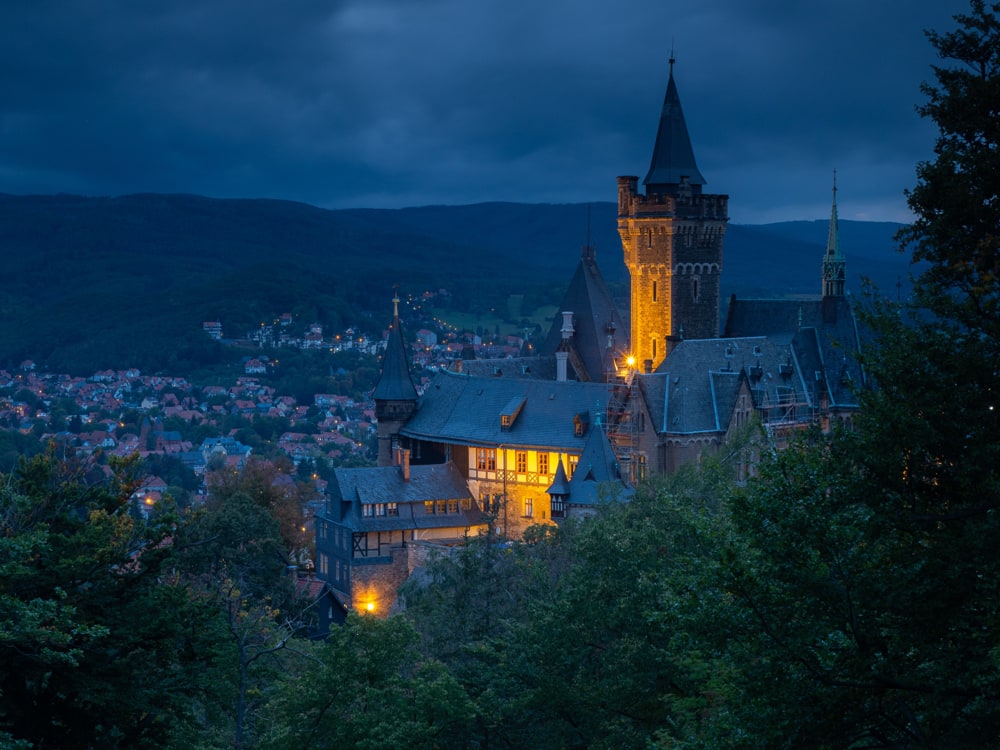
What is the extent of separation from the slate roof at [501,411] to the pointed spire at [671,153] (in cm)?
1412

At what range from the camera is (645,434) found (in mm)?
56625

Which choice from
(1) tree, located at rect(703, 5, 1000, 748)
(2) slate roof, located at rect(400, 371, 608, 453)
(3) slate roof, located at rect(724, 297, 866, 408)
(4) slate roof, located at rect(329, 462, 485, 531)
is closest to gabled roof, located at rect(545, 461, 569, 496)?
(2) slate roof, located at rect(400, 371, 608, 453)

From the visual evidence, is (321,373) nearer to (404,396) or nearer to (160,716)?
(404,396)

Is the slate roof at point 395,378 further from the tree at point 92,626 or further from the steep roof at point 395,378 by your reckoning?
the tree at point 92,626

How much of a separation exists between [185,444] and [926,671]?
132665mm

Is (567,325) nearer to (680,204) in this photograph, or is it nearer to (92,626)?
(680,204)

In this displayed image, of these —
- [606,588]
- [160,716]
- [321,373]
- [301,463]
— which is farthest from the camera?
[321,373]

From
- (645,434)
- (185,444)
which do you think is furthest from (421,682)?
(185,444)

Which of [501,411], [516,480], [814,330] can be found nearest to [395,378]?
[501,411]

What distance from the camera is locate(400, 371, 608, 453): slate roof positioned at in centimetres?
5991

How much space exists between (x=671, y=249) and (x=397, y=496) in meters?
20.3

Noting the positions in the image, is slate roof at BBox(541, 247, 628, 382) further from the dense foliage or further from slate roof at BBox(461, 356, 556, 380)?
the dense foliage

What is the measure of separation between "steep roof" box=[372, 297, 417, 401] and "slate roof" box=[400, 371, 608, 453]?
3.75 ft

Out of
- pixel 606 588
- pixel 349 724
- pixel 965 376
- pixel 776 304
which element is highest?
pixel 776 304
